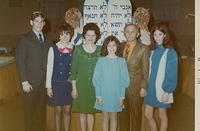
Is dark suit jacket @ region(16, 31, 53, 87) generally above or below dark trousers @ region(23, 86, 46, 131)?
above

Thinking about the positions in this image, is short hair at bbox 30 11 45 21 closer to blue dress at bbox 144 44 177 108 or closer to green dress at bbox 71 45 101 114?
green dress at bbox 71 45 101 114

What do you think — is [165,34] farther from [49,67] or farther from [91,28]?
[49,67]

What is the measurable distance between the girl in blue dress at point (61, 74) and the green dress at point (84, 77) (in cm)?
3

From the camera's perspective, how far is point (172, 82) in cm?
149

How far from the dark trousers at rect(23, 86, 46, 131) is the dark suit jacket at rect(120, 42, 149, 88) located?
1.52 ft

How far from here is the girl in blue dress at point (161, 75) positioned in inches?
58.1

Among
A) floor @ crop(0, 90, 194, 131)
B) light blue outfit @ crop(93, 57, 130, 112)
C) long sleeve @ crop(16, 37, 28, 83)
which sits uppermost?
long sleeve @ crop(16, 37, 28, 83)

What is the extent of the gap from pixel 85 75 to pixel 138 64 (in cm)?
28

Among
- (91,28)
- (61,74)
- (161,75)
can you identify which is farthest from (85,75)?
(161,75)

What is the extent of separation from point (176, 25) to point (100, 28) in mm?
395

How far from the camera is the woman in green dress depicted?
1.47 meters

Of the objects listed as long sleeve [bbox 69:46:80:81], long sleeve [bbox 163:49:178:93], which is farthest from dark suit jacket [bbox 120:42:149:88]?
long sleeve [bbox 69:46:80:81]

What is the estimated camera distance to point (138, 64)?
148cm

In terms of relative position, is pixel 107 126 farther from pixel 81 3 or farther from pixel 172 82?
pixel 81 3
